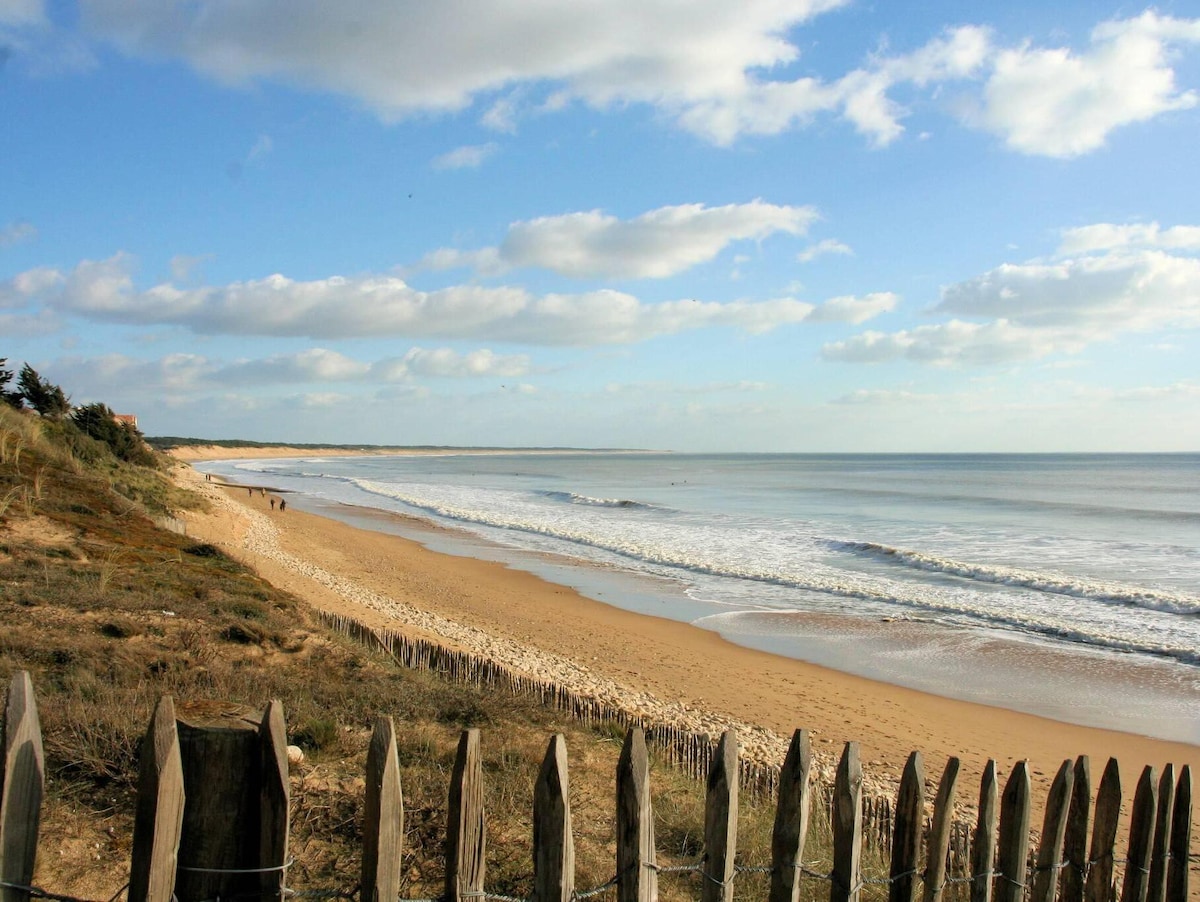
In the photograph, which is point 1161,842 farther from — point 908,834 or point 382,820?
point 382,820

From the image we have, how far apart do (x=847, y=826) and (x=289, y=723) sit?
3.75 m

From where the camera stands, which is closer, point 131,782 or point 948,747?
point 131,782

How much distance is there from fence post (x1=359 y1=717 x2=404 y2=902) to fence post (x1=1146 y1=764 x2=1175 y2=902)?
124 inches

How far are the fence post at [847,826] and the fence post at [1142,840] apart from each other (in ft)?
4.82

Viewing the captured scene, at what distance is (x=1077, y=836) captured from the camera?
3271 mm

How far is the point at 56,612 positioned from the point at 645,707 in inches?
251

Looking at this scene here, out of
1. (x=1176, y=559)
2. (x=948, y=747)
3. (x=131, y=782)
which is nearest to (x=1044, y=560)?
(x=1176, y=559)

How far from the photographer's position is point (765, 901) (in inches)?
147

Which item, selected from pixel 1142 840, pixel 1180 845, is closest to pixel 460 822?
pixel 1142 840

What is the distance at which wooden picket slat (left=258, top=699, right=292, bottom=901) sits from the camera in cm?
206

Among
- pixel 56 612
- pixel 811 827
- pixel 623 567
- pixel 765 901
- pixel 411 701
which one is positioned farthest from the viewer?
pixel 623 567

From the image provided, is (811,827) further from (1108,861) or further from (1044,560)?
(1044,560)

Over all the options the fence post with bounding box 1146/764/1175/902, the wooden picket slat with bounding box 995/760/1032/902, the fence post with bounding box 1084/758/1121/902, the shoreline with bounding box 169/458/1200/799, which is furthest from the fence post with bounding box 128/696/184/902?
the shoreline with bounding box 169/458/1200/799

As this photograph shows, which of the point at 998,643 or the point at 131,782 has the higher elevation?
the point at 131,782
